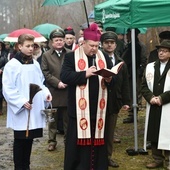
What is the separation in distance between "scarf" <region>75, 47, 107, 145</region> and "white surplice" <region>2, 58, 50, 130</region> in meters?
0.55

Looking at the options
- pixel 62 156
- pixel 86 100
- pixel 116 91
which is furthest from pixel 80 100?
pixel 62 156

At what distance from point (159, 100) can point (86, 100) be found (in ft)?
4.05

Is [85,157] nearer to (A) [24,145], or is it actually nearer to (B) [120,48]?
(A) [24,145]

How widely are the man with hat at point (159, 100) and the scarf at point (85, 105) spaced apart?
998mm

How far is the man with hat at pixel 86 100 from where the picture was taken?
198 inches

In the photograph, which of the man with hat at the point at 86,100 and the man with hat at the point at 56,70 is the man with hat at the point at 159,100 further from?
the man with hat at the point at 56,70

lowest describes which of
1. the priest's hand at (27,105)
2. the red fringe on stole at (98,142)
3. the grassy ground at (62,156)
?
the grassy ground at (62,156)

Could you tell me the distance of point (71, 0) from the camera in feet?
17.8

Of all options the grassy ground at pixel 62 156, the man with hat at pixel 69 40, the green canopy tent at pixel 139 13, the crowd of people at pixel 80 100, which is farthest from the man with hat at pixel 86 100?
the man with hat at pixel 69 40

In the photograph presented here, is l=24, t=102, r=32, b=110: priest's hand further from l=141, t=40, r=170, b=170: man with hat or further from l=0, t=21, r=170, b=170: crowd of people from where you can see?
l=141, t=40, r=170, b=170: man with hat

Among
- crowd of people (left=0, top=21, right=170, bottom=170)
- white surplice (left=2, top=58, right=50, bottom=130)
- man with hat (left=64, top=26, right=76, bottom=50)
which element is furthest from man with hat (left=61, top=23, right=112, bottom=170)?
man with hat (left=64, top=26, right=76, bottom=50)

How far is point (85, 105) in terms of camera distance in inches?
201

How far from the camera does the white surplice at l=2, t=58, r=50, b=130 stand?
5148 millimetres

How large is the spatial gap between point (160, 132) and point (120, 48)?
153 inches
